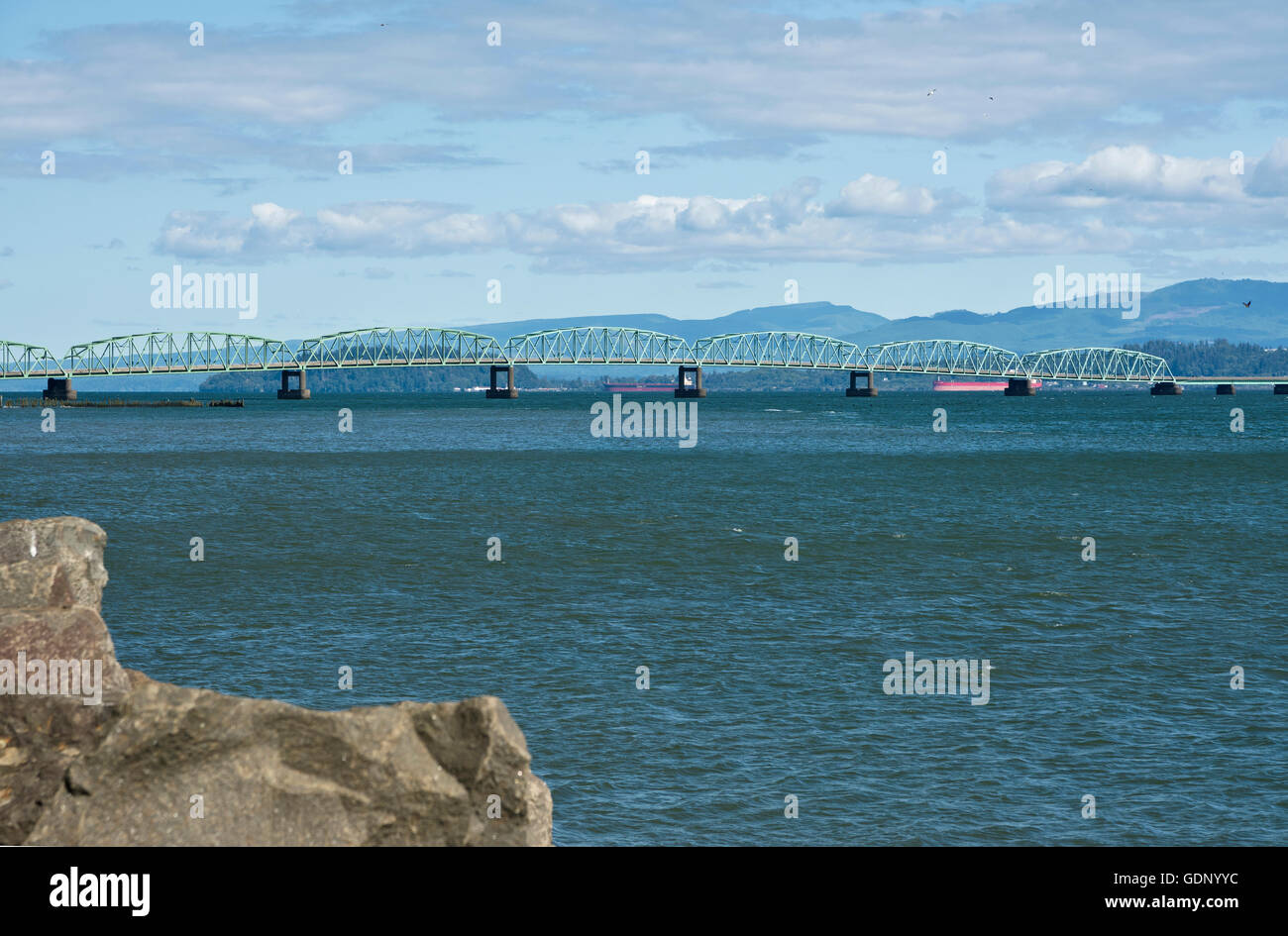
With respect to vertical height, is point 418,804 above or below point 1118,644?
above

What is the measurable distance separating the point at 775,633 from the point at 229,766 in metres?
20.8

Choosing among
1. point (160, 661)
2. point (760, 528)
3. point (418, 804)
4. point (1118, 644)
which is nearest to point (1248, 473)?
point (760, 528)

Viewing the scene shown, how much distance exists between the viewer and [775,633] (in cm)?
2973

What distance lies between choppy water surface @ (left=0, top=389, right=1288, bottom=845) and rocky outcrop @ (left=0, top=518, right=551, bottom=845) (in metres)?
6.88

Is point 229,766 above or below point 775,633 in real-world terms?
above

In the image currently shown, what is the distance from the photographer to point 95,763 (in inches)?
392

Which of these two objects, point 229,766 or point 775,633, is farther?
point 775,633

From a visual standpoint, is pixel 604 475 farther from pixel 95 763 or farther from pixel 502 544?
pixel 95 763

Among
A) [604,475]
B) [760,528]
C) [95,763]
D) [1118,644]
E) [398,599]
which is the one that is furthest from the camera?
[604,475]

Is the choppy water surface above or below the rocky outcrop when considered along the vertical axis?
below

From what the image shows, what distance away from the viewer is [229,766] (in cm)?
991

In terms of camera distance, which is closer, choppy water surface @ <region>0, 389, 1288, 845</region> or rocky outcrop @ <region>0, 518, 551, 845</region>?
rocky outcrop @ <region>0, 518, 551, 845</region>

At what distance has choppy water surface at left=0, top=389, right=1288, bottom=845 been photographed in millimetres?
18328

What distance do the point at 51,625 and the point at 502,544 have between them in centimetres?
3746
